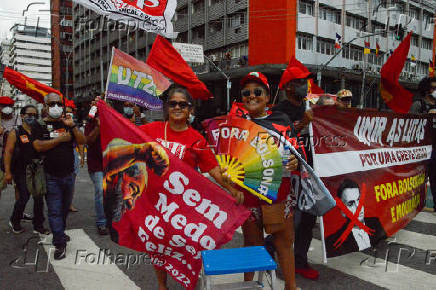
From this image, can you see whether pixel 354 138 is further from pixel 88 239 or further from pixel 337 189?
pixel 88 239

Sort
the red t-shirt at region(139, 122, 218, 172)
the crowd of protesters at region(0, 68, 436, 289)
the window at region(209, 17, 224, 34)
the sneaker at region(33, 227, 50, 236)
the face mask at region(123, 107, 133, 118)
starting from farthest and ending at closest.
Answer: the window at region(209, 17, 224, 34) < the face mask at region(123, 107, 133, 118) < the sneaker at region(33, 227, 50, 236) < the crowd of protesters at region(0, 68, 436, 289) < the red t-shirt at region(139, 122, 218, 172)

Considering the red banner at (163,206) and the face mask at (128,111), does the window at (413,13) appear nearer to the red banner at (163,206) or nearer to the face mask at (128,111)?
the face mask at (128,111)

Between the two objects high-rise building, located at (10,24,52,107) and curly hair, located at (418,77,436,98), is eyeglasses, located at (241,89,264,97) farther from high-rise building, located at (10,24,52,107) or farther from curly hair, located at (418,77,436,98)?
high-rise building, located at (10,24,52,107)

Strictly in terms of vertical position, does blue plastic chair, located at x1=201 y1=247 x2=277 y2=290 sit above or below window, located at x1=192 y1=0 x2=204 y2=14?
below

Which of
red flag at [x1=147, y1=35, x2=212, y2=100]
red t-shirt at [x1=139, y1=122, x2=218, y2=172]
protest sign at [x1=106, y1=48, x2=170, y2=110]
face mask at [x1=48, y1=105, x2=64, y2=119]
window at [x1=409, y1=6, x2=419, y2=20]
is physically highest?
window at [x1=409, y1=6, x2=419, y2=20]

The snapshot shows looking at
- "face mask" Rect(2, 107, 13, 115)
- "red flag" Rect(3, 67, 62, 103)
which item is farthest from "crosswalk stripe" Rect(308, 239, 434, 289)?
"face mask" Rect(2, 107, 13, 115)

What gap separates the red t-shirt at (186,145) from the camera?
2.87 m

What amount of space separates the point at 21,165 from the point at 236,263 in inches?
160

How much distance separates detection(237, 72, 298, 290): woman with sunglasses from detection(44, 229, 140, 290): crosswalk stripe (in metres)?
1.38

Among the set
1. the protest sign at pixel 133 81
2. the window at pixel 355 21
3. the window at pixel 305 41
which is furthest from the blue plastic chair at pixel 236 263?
the window at pixel 355 21

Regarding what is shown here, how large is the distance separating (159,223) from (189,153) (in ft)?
1.94

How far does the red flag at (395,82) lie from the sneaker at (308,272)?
284cm

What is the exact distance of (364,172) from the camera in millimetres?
4141

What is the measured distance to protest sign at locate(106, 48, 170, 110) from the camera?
5.41 m
